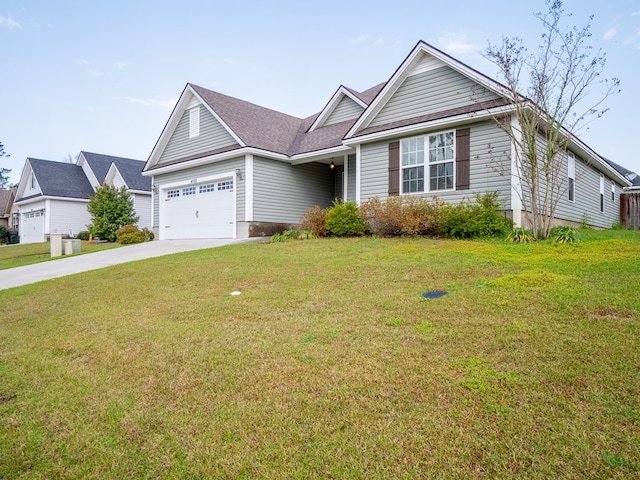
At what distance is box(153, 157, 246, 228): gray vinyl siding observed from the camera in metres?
16.4

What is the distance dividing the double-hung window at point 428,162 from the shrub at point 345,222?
176 cm

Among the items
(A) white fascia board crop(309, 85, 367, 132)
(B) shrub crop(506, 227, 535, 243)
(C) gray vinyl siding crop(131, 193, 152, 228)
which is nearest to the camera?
(B) shrub crop(506, 227, 535, 243)

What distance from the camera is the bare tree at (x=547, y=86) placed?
10.3 meters

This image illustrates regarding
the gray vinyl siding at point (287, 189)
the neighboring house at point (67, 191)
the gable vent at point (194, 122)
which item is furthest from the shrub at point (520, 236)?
the neighboring house at point (67, 191)

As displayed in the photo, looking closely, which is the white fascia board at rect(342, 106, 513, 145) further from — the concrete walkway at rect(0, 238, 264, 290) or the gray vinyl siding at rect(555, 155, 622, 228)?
the concrete walkway at rect(0, 238, 264, 290)

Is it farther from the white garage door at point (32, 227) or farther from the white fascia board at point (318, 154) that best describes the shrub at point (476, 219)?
the white garage door at point (32, 227)

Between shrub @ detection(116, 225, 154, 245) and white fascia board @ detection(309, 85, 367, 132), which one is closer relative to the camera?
white fascia board @ detection(309, 85, 367, 132)

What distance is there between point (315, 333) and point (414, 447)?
7.27ft

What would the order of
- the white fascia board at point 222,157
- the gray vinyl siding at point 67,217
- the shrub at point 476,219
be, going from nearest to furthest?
1. the shrub at point 476,219
2. the white fascia board at point 222,157
3. the gray vinyl siding at point 67,217

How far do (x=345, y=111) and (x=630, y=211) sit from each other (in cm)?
1506

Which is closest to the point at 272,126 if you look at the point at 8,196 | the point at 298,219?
the point at 298,219

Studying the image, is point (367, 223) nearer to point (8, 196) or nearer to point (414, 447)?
point (414, 447)

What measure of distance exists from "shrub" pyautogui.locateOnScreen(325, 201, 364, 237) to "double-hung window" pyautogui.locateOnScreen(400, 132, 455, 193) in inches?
69.5

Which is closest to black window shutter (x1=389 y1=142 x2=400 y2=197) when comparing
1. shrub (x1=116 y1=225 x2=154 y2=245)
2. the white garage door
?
shrub (x1=116 y1=225 x2=154 y2=245)
